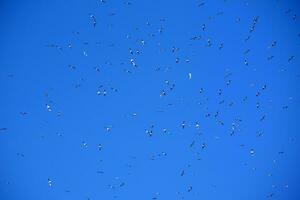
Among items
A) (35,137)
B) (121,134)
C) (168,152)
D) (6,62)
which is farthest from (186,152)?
(6,62)

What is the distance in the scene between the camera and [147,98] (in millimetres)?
783

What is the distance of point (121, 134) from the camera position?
0.79m

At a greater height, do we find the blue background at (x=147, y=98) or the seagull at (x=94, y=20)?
the seagull at (x=94, y=20)

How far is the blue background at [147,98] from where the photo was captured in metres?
0.75

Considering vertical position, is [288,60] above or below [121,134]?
above

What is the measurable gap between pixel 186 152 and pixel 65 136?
1.08ft

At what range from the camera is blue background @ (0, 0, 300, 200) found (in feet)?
2.46

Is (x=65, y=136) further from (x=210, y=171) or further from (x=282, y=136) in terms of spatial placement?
(x=282, y=136)

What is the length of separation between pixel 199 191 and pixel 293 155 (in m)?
0.28

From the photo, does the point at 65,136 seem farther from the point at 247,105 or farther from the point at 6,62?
the point at 247,105

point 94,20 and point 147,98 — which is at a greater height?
point 94,20

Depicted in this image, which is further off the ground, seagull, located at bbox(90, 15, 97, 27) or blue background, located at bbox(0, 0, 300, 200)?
seagull, located at bbox(90, 15, 97, 27)

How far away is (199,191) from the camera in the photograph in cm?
83

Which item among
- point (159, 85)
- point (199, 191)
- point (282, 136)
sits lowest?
point (199, 191)
